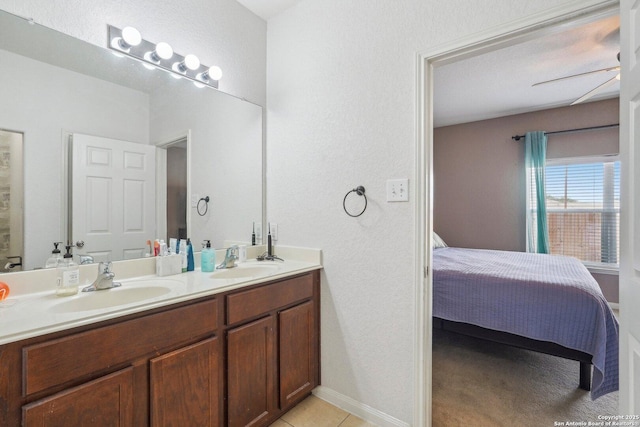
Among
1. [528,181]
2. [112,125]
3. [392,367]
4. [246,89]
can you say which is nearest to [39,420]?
[112,125]

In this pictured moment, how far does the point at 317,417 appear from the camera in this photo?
1.69 m

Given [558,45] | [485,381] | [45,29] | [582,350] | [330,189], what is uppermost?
[558,45]

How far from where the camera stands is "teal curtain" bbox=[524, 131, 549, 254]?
151 inches

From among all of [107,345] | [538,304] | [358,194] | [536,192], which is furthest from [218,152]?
[536,192]

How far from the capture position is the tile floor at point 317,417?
1632 mm

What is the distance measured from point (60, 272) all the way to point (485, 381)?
2.59 meters

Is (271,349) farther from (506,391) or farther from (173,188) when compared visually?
(506,391)

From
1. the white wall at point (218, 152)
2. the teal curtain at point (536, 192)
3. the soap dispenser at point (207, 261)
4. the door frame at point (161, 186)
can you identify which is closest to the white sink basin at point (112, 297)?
the soap dispenser at point (207, 261)

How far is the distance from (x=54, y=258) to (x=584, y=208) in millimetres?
5236

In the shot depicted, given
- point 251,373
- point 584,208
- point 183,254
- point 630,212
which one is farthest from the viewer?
point 584,208

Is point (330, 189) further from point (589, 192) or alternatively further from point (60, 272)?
point (589, 192)

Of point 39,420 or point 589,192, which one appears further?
point 589,192

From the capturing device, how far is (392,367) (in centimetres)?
160

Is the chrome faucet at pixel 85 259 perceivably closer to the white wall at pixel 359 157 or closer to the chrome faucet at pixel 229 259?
the chrome faucet at pixel 229 259
